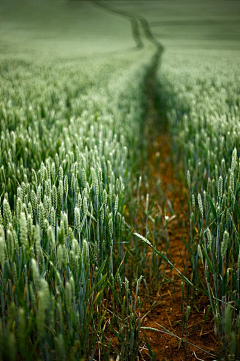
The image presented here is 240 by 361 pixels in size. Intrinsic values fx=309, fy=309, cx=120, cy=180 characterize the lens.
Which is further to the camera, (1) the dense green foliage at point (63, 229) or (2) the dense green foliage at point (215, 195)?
(2) the dense green foliage at point (215, 195)

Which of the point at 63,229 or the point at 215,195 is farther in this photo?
the point at 215,195

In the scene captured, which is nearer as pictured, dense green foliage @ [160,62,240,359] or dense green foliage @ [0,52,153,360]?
dense green foliage @ [0,52,153,360]

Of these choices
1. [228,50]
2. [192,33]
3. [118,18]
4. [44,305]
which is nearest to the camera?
[44,305]

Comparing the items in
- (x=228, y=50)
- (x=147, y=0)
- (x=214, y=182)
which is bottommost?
(x=214, y=182)

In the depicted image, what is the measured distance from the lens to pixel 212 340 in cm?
116

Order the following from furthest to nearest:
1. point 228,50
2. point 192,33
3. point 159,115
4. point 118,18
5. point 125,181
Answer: point 118,18, point 192,33, point 228,50, point 159,115, point 125,181

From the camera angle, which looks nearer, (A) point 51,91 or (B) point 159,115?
(A) point 51,91

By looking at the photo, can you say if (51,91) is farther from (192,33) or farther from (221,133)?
(192,33)

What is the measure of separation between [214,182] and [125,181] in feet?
1.95

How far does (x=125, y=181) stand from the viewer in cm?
197

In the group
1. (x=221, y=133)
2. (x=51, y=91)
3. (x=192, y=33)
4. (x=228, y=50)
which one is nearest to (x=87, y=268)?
(x=221, y=133)

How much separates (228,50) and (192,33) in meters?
7.49

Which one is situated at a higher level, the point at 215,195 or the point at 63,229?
the point at 63,229

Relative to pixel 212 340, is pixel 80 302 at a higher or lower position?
higher
